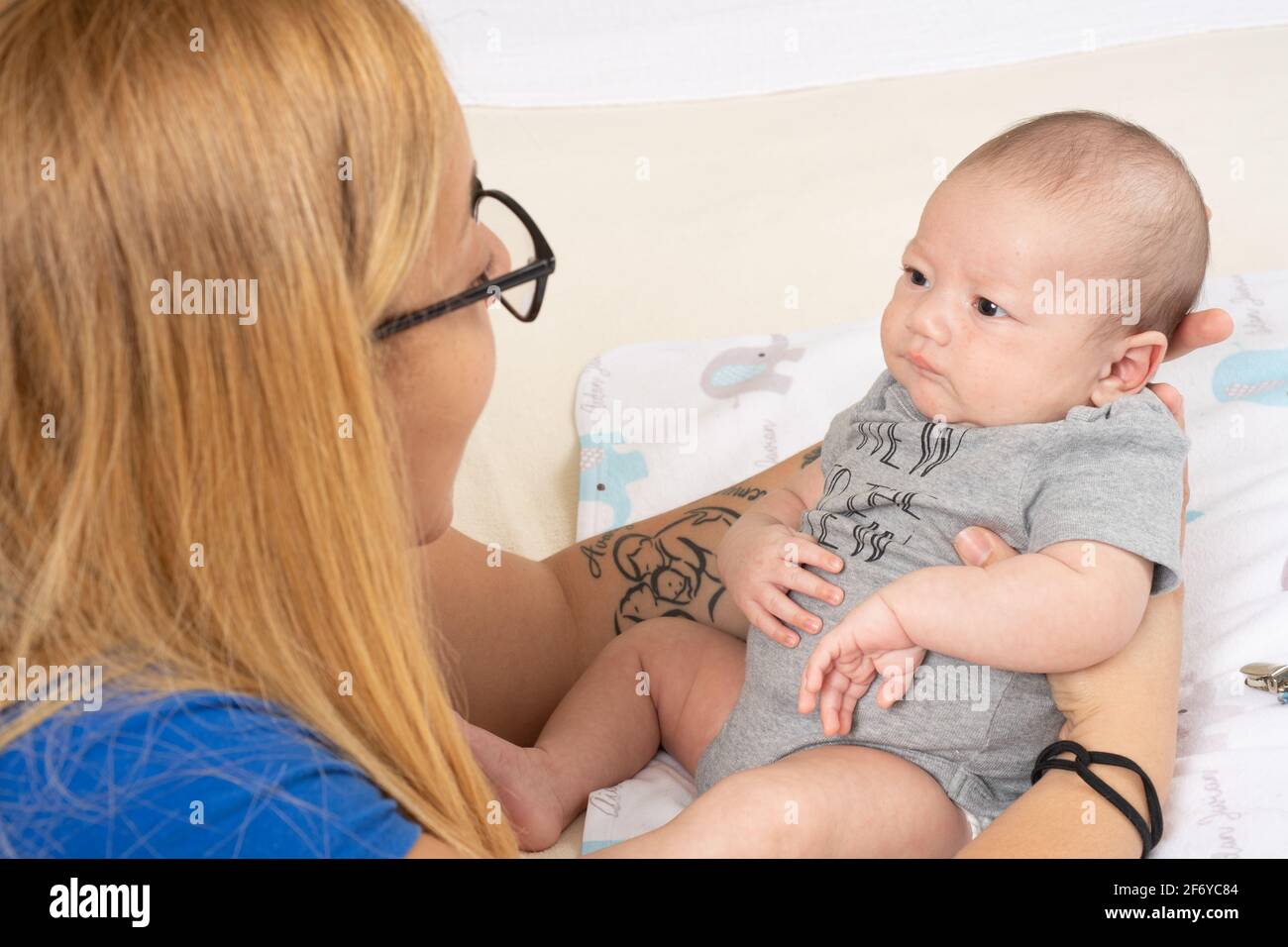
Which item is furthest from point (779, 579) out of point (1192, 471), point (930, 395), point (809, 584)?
point (1192, 471)

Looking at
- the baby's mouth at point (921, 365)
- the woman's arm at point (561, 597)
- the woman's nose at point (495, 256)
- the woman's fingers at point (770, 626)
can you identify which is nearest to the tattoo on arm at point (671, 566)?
the woman's arm at point (561, 597)

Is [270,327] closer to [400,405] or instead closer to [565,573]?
[400,405]

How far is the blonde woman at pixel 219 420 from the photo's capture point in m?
0.80

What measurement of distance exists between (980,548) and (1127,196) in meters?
0.38

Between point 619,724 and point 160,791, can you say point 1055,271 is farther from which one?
point 160,791

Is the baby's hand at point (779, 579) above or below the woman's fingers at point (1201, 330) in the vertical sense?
below

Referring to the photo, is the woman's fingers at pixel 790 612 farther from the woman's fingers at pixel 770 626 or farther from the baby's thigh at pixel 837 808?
the baby's thigh at pixel 837 808

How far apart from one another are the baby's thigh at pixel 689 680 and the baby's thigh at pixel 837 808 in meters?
0.19

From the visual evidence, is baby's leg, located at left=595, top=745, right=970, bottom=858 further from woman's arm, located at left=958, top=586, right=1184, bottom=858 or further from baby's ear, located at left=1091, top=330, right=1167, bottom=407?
baby's ear, located at left=1091, top=330, right=1167, bottom=407

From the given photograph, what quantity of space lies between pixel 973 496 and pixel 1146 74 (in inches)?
68.2

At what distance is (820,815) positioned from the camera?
1093 mm

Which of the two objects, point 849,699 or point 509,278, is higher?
point 509,278

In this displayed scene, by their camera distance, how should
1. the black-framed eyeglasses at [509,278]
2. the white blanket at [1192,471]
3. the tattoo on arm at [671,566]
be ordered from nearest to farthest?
1. the black-framed eyeglasses at [509,278]
2. the white blanket at [1192,471]
3. the tattoo on arm at [671,566]
